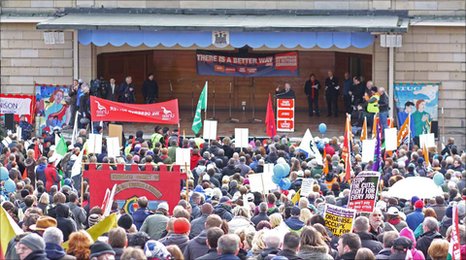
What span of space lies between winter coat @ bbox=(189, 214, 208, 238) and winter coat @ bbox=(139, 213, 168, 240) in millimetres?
352

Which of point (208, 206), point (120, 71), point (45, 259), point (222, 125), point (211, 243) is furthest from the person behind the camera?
point (120, 71)

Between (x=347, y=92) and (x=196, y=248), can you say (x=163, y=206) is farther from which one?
(x=347, y=92)

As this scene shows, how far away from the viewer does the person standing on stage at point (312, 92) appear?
4038 centimetres

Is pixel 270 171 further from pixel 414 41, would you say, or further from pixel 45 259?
pixel 414 41

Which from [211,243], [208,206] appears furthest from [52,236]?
[208,206]

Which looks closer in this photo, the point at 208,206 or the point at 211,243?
the point at 211,243

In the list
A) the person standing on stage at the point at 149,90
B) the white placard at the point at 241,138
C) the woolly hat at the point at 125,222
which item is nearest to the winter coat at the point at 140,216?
the woolly hat at the point at 125,222

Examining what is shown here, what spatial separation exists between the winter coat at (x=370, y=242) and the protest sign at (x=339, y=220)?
1006mm

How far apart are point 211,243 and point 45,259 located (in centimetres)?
201

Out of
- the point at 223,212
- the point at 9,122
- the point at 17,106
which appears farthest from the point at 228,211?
the point at 17,106

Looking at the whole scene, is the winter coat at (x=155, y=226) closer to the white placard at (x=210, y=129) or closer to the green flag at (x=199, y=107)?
the white placard at (x=210, y=129)

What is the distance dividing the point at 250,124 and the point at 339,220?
832 inches

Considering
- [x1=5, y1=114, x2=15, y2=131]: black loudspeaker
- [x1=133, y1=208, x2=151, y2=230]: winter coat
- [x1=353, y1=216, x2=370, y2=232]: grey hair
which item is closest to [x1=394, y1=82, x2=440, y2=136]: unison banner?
[x1=5, y1=114, x2=15, y2=131]: black loudspeaker

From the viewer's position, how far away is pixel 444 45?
38.4 metres
